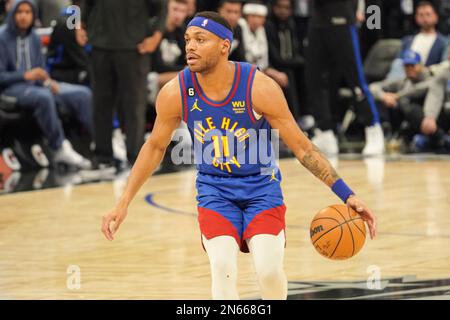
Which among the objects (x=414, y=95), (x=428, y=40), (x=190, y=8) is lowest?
(x=414, y=95)

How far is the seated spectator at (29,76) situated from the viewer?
47.6ft

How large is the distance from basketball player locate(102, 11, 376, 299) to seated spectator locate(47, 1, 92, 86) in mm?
9246

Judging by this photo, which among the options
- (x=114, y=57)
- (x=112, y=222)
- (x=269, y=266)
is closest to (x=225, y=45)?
(x=112, y=222)

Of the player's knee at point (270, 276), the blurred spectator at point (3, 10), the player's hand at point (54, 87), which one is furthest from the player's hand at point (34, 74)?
the player's knee at point (270, 276)

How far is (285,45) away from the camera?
→ 60.5 ft

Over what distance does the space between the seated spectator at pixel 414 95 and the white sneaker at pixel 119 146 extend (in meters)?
3.86

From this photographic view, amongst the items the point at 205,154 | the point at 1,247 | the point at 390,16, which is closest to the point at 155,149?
the point at 205,154

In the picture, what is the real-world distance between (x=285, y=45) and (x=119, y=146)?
3936mm

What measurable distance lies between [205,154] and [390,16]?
46.1 feet

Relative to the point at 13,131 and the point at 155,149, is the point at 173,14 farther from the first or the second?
the point at 155,149

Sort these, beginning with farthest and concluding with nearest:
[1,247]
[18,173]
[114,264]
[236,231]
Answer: [18,173], [1,247], [114,264], [236,231]

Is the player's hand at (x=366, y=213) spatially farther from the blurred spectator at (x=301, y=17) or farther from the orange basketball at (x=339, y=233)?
the blurred spectator at (x=301, y=17)

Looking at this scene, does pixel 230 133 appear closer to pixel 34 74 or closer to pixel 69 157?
pixel 34 74
